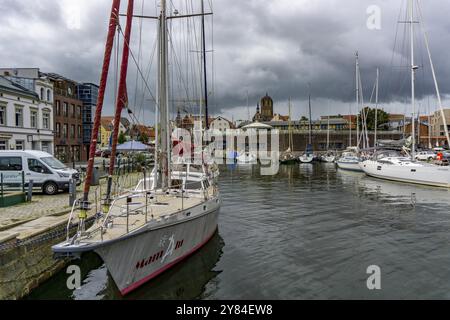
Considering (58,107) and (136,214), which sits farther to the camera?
(58,107)

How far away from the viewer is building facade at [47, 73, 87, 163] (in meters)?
49.5

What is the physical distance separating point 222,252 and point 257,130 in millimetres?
95507

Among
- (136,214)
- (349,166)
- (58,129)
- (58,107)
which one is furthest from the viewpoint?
(349,166)

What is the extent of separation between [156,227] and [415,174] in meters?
31.5

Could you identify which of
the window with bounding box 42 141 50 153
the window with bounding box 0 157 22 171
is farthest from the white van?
the window with bounding box 42 141 50 153

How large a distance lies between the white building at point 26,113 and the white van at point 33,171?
16.4 metres

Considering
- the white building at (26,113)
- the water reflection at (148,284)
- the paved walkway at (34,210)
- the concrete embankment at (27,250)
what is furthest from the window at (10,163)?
the white building at (26,113)

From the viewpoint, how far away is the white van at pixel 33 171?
21.2m

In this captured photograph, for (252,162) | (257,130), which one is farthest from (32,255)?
(257,130)

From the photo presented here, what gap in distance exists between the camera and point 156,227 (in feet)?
33.0

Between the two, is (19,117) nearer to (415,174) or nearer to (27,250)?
(27,250)

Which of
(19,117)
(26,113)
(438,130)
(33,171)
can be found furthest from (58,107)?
(438,130)
